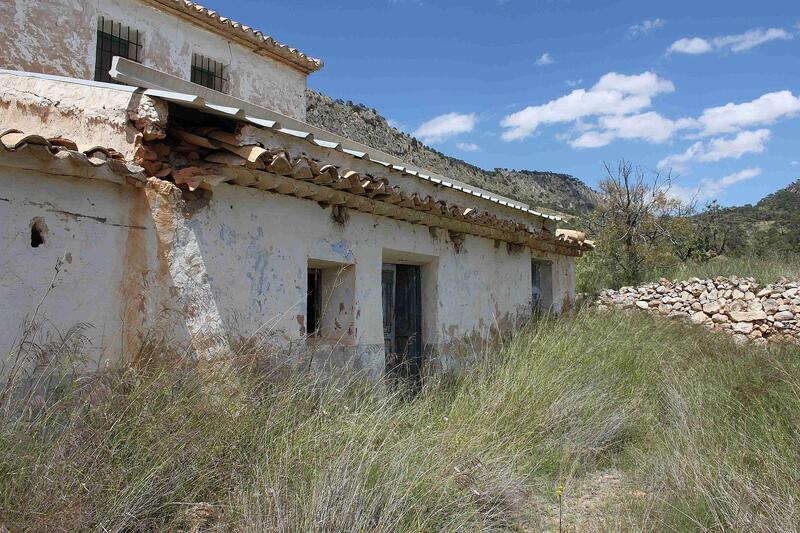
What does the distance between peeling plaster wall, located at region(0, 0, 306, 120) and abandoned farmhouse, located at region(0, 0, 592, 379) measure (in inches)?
1.3

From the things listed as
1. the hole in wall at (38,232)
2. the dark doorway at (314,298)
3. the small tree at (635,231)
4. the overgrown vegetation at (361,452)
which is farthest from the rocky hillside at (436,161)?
the hole in wall at (38,232)

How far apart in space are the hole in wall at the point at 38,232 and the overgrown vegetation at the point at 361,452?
0.58 meters

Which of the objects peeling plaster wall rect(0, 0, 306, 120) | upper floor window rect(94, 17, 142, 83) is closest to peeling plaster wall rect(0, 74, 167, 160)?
peeling plaster wall rect(0, 0, 306, 120)

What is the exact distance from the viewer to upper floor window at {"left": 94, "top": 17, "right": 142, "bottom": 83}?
8.55 metres

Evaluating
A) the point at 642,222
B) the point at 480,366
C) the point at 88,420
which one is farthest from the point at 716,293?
the point at 88,420

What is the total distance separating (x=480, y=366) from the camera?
6707mm

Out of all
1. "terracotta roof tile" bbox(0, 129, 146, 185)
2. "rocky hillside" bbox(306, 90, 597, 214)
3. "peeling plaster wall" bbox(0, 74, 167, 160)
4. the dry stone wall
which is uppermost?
Result: "rocky hillside" bbox(306, 90, 597, 214)

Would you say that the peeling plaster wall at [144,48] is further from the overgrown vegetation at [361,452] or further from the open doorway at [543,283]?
the overgrown vegetation at [361,452]

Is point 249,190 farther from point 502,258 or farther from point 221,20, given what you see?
point 221,20

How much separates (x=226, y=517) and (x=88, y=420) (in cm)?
87

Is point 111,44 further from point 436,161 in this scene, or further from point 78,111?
point 436,161

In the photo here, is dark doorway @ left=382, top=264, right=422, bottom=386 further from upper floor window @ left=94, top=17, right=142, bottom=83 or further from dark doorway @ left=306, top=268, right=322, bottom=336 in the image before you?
A: upper floor window @ left=94, top=17, right=142, bottom=83

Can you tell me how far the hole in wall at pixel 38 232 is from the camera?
12.0 ft

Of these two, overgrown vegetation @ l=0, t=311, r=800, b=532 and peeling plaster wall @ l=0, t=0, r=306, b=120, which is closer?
overgrown vegetation @ l=0, t=311, r=800, b=532
